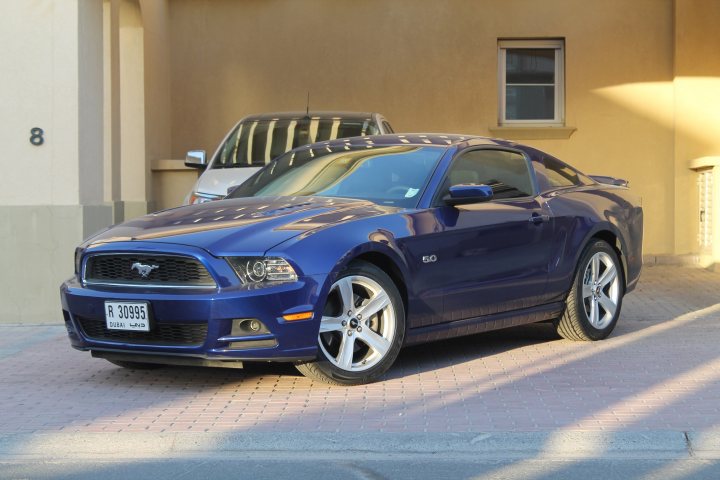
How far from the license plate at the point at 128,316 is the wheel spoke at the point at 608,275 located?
3812 mm

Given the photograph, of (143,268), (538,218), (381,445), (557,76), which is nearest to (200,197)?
(538,218)

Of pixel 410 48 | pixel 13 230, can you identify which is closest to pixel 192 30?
pixel 410 48

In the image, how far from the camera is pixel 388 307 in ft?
23.4

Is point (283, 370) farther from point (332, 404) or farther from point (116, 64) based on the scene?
point (116, 64)

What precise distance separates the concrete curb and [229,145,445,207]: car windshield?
2.24 metres

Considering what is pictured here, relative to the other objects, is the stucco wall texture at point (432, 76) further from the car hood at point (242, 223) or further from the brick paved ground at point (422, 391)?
the car hood at point (242, 223)

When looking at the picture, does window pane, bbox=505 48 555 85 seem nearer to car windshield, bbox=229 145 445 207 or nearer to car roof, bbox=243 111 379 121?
car roof, bbox=243 111 379 121

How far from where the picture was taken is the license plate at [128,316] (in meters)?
6.75

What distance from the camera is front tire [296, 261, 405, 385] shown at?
6.92 m

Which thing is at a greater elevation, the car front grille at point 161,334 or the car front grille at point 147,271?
the car front grille at point 147,271

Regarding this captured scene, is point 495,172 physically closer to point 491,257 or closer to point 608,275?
point 491,257

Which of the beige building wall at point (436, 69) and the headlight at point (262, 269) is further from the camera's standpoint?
the beige building wall at point (436, 69)

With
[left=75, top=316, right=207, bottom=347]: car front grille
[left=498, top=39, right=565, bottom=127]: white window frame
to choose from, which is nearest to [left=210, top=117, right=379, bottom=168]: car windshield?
[left=498, top=39, right=565, bottom=127]: white window frame

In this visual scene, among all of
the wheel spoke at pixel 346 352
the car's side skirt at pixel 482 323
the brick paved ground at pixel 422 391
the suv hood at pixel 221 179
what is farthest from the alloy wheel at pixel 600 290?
the suv hood at pixel 221 179
